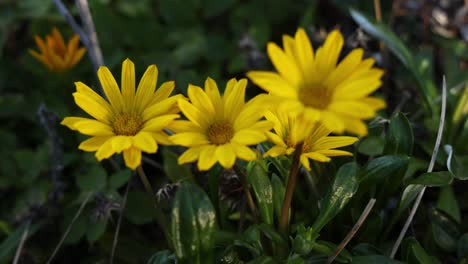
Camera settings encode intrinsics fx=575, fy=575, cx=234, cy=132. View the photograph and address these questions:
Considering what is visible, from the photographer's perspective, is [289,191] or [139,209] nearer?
[289,191]

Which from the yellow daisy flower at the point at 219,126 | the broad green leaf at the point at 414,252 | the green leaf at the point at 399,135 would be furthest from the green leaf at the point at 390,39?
the yellow daisy flower at the point at 219,126

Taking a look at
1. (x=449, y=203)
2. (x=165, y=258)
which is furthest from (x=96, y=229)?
(x=449, y=203)

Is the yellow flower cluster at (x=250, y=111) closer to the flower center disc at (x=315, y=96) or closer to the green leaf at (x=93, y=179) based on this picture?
the flower center disc at (x=315, y=96)

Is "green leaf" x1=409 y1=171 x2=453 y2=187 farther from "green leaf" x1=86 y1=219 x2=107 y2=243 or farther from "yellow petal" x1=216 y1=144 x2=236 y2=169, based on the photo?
"green leaf" x1=86 y1=219 x2=107 y2=243

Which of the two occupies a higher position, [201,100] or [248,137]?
[201,100]

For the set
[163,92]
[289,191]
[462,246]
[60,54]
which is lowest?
[462,246]

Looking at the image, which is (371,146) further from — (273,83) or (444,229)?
(273,83)

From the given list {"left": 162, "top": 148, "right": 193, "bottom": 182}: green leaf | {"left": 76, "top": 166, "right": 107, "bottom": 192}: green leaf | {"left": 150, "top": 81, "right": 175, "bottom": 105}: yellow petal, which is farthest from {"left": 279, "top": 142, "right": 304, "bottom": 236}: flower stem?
{"left": 76, "top": 166, "right": 107, "bottom": 192}: green leaf
